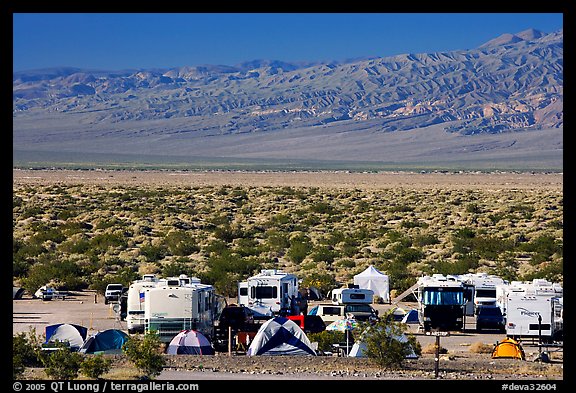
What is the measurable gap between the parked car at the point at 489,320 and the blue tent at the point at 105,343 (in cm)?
808

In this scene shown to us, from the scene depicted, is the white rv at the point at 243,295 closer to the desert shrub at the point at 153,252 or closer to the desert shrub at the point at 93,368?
the desert shrub at the point at 93,368

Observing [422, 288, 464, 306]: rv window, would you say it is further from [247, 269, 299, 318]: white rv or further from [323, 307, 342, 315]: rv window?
[247, 269, 299, 318]: white rv

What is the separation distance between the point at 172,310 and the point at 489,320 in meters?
7.00

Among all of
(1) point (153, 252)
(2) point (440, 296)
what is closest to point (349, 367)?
(2) point (440, 296)

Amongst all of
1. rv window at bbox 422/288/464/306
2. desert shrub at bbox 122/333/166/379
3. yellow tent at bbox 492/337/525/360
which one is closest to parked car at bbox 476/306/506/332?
rv window at bbox 422/288/464/306

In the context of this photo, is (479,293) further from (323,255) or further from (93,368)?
(93,368)

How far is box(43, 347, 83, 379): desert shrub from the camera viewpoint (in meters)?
14.8

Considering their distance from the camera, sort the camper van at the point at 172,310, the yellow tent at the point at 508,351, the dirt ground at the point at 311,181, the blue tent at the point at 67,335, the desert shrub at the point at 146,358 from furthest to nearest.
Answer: the dirt ground at the point at 311,181
the camper van at the point at 172,310
the blue tent at the point at 67,335
the yellow tent at the point at 508,351
the desert shrub at the point at 146,358

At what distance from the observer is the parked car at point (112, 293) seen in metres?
26.3

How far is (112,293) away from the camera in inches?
1040

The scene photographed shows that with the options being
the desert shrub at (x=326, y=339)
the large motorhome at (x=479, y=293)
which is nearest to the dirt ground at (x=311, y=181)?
the large motorhome at (x=479, y=293)

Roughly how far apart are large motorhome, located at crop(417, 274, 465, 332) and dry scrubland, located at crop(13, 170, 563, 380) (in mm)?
1547

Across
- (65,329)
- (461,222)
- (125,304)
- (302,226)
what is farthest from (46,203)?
(65,329)
